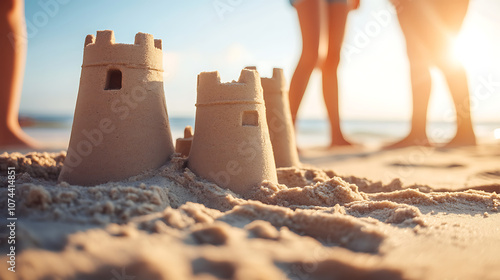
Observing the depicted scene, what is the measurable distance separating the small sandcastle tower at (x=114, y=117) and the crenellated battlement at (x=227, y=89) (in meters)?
0.42

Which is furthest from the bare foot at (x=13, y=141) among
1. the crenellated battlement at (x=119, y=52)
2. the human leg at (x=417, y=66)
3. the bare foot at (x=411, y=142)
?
the human leg at (x=417, y=66)

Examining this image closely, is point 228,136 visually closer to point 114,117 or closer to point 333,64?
point 114,117

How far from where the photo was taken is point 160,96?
A: 2902 mm

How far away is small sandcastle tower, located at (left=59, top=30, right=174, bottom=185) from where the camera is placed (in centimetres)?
264

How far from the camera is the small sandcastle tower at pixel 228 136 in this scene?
2691 millimetres

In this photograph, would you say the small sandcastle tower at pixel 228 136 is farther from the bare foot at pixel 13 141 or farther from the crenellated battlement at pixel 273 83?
the bare foot at pixel 13 141

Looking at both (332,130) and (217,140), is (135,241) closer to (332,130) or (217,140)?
(217,140)

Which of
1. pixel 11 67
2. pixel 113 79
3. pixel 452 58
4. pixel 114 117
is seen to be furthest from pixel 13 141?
pixel 452 58

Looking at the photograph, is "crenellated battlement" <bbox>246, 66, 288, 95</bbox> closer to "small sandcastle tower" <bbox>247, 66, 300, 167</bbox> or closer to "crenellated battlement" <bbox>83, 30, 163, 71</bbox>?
"small sandcastle tower" <bbox>247, 66, 300, 167</bbox>

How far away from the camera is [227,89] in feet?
8.86

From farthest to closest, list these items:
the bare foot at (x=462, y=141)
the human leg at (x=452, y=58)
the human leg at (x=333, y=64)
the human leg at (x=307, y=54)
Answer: the bare foot at (x=462, y=141), the human leg at (x=333, y=64), the human leg at (x=452, y=58), the human leg at (x=307, y=54)

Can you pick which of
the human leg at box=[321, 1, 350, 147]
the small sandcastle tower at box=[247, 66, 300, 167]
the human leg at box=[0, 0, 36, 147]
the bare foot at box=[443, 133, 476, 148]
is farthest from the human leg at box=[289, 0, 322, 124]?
the human leg at box=[0, 0, 36, 147]

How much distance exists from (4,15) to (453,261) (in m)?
6.66

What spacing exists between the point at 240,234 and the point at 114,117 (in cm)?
156
